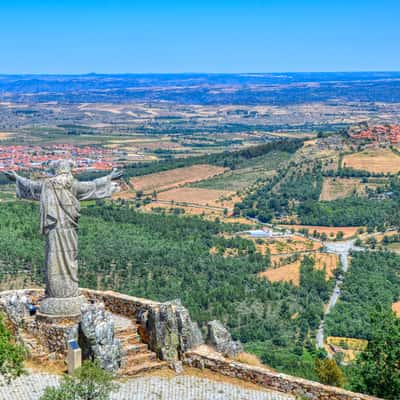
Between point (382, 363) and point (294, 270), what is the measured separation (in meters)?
44.8

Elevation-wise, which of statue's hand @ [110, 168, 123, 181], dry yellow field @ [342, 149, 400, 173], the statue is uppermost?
statue's hand @ [110, 168, 123, 181]

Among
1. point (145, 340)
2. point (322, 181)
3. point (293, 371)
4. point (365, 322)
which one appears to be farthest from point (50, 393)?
point (322, 181)

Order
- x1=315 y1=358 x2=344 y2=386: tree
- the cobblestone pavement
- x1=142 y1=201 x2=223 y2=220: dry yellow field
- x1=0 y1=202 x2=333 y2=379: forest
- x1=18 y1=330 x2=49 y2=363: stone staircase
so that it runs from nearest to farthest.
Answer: the cobblestone pavement → x1=18 y1=330 x2=49 y2=363: stone staircase → x1=315 y1=358 x2=344 y2=386: tree → x1=0 y1=202 x2=333 y2=379: forest → x1=142 y1=201 x2=223 y2=220: dry yellow field

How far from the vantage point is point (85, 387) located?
14.6 m

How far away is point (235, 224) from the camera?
8706 cm

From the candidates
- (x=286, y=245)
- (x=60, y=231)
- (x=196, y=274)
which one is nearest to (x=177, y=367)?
(x=60, y=231)

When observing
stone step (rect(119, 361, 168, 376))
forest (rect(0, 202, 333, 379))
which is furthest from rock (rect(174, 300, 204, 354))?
forest (rect(0, 202, 333, 379))

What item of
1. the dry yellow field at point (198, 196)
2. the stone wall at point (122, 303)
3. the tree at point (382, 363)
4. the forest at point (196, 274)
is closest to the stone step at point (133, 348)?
the stone wall at point (122, 303)

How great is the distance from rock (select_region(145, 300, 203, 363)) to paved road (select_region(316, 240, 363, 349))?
90.7 ft

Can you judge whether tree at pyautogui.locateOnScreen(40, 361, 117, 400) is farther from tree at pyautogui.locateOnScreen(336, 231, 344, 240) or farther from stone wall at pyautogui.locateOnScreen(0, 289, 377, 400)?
tree at pyautogui.locateOnScreen(336, 231, 344, 240)

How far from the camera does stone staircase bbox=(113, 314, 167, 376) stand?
58.9ft

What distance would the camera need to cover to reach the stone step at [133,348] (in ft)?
60.5

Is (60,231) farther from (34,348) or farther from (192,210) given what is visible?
(192,210)

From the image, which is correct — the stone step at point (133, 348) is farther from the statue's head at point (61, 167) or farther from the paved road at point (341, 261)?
the paved road at point (341, 261)
